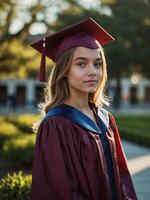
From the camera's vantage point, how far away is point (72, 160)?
315cm

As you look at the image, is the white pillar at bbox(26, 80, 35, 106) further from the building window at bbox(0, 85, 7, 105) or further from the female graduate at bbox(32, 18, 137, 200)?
the female graduate at bbox(32, 18, 137, 200)

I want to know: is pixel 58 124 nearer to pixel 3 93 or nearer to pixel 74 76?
pixel 74 76

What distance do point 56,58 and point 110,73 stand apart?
111ft

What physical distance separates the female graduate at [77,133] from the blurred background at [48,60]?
4.54 ft

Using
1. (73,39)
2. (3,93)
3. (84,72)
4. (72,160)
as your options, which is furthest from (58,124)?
(3,93)

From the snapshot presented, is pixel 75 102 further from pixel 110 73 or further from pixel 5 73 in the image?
pixel 110 73

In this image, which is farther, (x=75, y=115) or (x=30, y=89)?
(x=30, y=89)

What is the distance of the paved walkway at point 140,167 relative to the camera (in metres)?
7.80

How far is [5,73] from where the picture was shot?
18.8 m

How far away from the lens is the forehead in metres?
3.30

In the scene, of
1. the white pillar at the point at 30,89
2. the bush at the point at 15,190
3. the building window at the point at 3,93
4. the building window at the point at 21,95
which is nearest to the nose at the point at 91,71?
the bush at the point at 15,190

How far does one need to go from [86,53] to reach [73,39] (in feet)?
0.57

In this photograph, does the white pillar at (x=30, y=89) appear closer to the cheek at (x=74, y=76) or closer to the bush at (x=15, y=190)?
the bush at (x=15, y=190)

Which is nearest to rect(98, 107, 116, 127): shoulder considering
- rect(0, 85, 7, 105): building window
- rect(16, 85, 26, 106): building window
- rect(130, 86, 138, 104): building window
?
rect(0, 85, 7, 105): building window
